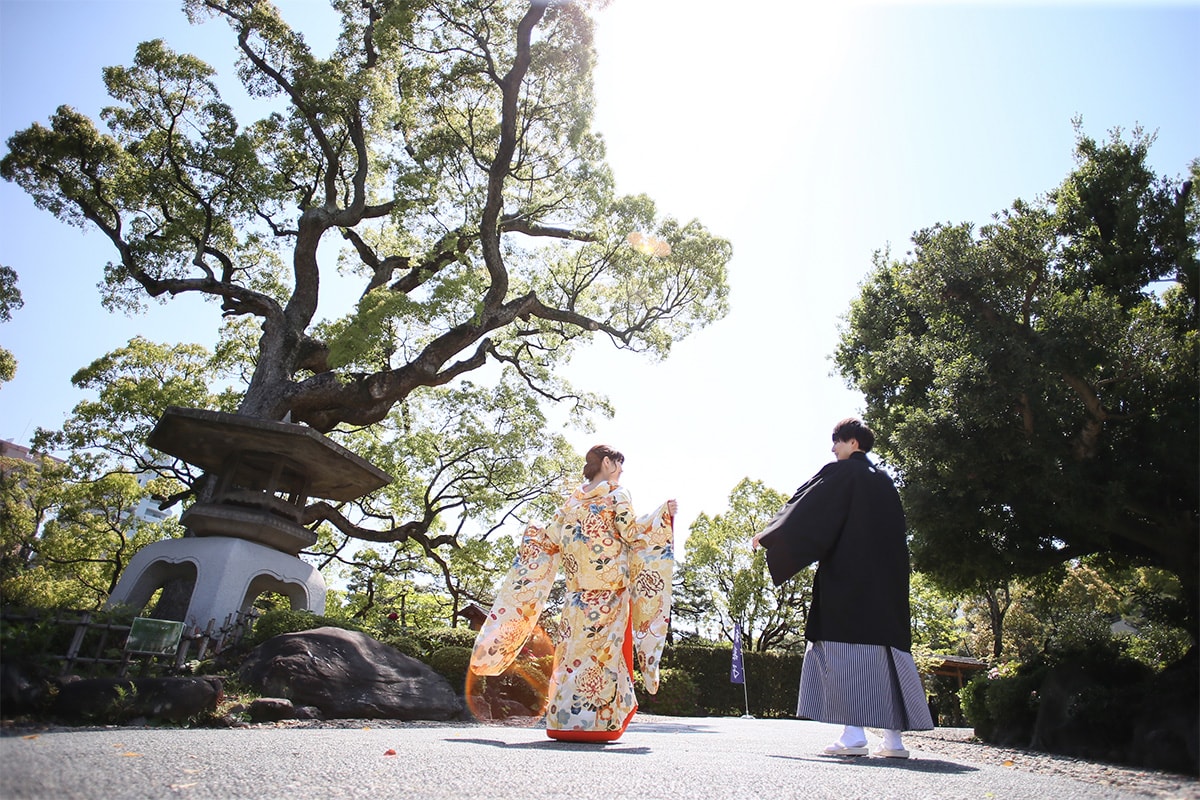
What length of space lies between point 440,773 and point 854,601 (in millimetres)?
2834

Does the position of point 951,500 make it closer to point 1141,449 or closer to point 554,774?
point 1141,449

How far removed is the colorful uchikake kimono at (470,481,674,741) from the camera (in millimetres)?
4980

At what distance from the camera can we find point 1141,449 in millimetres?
6609

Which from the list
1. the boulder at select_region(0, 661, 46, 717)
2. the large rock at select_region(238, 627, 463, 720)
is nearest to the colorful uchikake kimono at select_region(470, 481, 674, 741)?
the large rock at select_region(238, 627, 463, 720)

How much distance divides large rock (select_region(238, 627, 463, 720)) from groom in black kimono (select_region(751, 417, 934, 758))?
13.1 ft

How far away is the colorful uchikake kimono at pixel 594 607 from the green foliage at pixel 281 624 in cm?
378

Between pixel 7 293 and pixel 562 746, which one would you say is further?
pixel 7 293

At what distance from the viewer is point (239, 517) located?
10.2 metres

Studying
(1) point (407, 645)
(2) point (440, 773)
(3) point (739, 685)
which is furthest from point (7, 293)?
(3) point (739, 685)

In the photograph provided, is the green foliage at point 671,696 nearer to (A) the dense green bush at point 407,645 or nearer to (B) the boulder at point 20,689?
(A) the dense green bush at point 407,645

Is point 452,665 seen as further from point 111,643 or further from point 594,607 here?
point 594,607

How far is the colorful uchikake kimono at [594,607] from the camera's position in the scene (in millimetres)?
4980

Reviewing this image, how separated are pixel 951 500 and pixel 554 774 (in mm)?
6291

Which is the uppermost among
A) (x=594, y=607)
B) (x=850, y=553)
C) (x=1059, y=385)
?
(x=1059, y=385)
